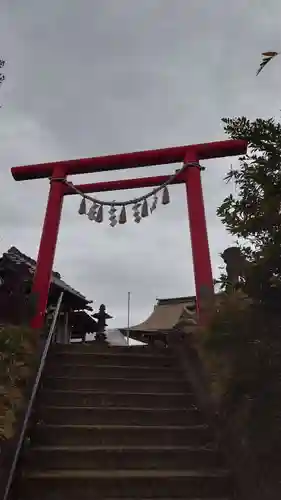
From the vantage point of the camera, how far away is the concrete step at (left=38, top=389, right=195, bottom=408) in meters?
5.07

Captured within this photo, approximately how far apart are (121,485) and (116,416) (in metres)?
1.08

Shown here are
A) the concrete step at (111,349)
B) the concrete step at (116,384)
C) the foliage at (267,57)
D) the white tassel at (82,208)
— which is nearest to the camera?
the foliage at (267,57)

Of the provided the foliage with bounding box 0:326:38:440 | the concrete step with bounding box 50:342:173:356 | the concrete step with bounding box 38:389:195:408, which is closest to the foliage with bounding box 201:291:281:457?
the foliage with bounding box 0:326:38:440

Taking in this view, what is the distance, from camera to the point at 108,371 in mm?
5922

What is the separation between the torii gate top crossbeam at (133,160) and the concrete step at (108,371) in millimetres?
4997

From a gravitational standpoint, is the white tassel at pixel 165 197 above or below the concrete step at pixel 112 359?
above

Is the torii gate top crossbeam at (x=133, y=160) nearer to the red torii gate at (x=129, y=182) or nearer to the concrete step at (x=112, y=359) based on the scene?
the red torii gate at (x=129, y=182)

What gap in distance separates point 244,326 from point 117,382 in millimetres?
3173

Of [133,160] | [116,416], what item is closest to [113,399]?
[116,416]

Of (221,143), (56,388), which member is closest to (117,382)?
(56,388)

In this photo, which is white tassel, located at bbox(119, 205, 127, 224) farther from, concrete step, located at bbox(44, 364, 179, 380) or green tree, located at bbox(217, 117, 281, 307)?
green tree, located at bbox(217, 117, 281, 307)

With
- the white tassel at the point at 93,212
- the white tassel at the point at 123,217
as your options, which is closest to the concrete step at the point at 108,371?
the white tassel at the point at 123,217

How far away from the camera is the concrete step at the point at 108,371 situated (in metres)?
5.80

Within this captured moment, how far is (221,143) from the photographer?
31.2ft
